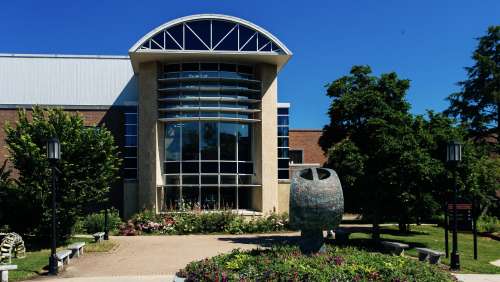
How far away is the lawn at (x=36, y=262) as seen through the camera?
13647mm

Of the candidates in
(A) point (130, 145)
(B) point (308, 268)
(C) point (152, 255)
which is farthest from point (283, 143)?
(B) point (308, 268)

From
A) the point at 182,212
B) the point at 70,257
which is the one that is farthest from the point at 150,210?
the point at 70,257

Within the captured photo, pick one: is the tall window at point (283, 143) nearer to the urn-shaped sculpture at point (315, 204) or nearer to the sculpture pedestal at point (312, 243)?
the sculpture pedestal at point (312, 243)

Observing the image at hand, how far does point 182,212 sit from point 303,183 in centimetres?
1522

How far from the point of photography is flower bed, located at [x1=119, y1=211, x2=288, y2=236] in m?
25.0

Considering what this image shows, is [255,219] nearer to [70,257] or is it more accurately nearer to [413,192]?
[413,192]

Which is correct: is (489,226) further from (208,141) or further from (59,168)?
(59,168)

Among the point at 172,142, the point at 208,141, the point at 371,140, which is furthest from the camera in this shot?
the point at 172,142

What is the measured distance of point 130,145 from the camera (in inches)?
1187

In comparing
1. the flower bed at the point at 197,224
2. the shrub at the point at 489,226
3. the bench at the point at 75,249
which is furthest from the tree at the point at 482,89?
the bench at the point at 75,249

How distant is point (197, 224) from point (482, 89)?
2225 cm

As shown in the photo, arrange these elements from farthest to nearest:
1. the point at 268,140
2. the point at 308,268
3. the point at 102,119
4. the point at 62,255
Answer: the point at 102,119
the point at 268,140
the point at 62,255
the point at 308,268

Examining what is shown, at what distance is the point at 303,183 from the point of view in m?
12.2

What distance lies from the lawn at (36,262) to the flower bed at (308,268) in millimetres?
4582
